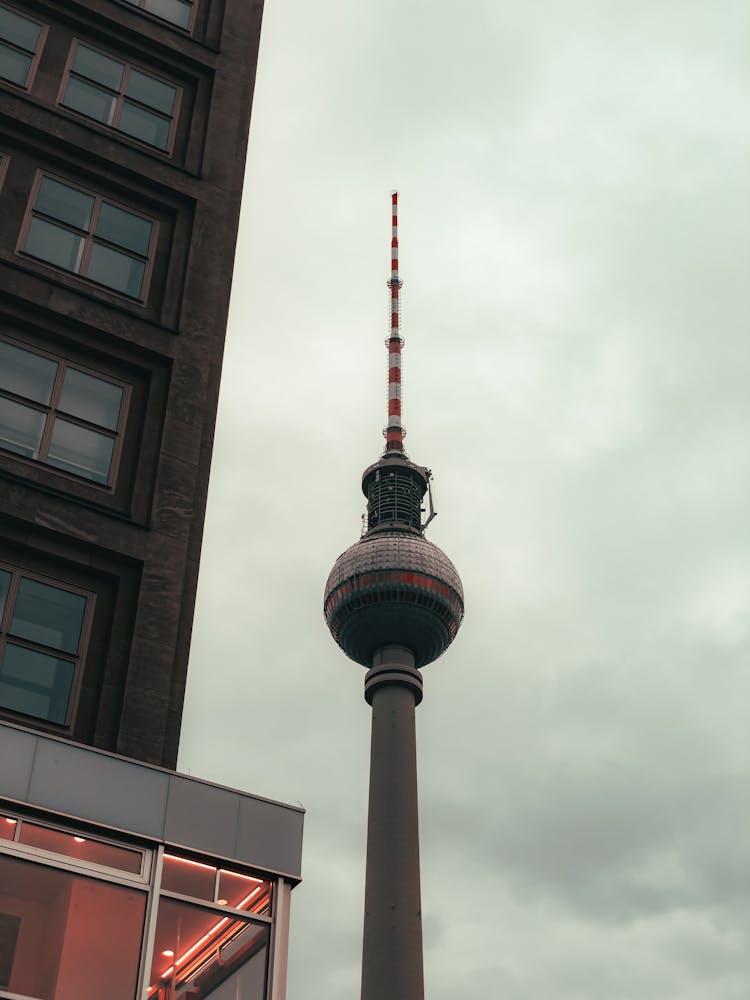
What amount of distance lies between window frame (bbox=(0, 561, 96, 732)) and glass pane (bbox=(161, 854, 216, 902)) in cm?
309

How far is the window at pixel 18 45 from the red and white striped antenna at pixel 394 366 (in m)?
95.7

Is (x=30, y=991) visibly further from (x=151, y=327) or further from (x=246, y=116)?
(x=246, y=116)

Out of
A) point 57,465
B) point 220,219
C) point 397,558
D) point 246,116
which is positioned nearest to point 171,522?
point 57,465

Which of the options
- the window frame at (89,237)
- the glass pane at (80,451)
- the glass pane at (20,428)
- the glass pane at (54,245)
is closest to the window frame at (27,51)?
the window frame at (89,237)

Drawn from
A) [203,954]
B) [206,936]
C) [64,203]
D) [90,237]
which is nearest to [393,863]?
[90,237]

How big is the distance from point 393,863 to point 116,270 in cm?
7596

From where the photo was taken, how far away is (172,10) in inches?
1064

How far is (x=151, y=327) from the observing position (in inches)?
863

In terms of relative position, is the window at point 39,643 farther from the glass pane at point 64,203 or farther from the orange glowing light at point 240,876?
the glass pane at point 64,203

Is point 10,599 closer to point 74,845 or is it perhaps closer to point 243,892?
point 74,845

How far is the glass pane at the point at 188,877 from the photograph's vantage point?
49.8 feet

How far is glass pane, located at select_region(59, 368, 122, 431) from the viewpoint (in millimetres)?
20484

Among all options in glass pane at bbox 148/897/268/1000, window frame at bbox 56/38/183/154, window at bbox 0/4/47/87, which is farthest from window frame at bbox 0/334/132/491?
glass pane at bbox 148/897/268/1000

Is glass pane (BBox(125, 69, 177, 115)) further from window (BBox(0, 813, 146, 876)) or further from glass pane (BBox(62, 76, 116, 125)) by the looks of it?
window (BBox(0, 813, 146, 876))
